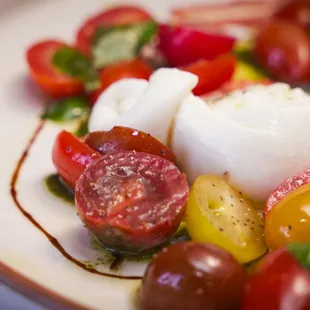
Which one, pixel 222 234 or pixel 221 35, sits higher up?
pixel 222 234

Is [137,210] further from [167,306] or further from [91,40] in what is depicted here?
[91,40]

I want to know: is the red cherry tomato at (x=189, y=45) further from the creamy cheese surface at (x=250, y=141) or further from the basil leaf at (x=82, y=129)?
the creamy cheese surface at (x=250, y=141)

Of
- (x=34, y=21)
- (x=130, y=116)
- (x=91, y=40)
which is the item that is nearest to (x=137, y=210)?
(x=130, y=116)

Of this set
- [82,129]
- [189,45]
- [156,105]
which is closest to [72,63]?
[82,129]

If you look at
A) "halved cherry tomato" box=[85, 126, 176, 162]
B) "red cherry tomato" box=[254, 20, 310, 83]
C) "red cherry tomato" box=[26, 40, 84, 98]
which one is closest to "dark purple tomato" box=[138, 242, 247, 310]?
"halved cherry tomato" box=[85, 126, 176, 162]

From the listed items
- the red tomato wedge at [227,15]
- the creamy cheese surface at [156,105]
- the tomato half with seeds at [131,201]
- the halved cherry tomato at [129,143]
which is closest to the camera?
the tomato half with seeds at [131,201]

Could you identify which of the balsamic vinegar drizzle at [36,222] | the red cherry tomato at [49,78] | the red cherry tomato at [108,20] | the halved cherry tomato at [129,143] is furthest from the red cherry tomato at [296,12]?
the halved cherry tomato at [129,143]
